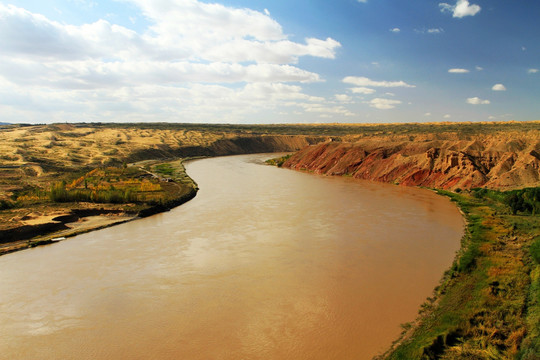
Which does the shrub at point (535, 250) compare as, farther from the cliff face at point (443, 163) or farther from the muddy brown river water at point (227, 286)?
the cliff face at point (443, 163)

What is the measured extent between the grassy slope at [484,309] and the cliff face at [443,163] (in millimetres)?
17055

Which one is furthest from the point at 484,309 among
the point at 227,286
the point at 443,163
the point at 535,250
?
the point at 443,163

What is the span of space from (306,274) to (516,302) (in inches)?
312

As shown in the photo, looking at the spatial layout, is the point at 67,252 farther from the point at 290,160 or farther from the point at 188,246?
the point at 290,160

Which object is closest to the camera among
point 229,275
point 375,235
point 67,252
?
point 229,275

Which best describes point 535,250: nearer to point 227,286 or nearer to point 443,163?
point 227,286

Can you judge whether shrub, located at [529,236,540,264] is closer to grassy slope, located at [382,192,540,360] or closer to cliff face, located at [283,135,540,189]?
grassy slope, located at [382,192,540,360]

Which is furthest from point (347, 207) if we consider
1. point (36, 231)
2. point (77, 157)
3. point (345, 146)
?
point (77, 157)

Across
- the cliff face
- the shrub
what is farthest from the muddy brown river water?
the cliff face

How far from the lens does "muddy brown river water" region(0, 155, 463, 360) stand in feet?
37.6

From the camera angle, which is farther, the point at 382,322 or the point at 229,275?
the point at 229,275

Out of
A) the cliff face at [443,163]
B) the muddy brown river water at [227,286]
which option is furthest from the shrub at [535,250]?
the cliff face at [443,163]

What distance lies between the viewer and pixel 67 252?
787 inches

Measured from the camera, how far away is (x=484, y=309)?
40.5 feet
